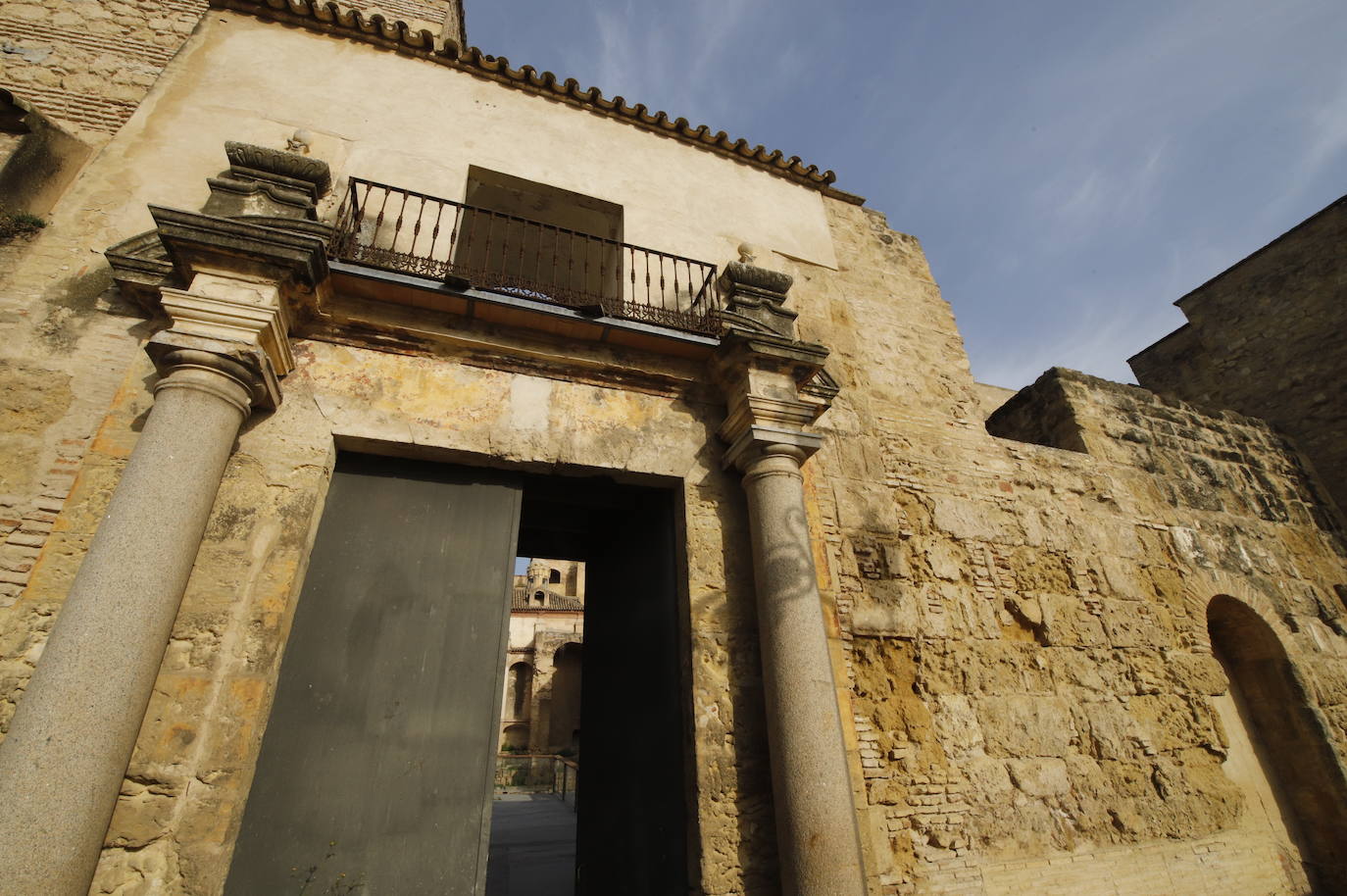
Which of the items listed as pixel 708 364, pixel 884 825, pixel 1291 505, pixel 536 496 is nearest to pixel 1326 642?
pixel 1291 505

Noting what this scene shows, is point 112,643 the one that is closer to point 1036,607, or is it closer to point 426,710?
point 426,710

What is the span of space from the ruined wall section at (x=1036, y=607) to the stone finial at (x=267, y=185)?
3.77 meters

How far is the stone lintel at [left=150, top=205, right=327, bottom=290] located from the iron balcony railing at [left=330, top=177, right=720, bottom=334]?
1.34 feet

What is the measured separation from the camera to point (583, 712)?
4684 mm

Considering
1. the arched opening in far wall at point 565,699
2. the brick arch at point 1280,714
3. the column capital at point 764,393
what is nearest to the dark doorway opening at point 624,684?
the column capital at point 764,393

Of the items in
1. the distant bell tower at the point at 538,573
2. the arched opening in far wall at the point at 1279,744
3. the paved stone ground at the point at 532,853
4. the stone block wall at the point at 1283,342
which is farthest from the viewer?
the distant bell tower at the point at 538,573

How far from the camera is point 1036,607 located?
4.37 m

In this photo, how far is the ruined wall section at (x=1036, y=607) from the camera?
3617mm

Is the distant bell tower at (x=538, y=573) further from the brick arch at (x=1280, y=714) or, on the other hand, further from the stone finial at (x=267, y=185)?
the stone finial at (x=267, y=185)

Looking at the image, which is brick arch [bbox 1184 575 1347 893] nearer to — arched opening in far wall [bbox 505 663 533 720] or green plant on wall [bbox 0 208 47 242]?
green plant on wall [bbox 0 208 47 242]

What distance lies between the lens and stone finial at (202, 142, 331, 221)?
3.36m

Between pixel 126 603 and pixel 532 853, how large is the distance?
6321 millimetres

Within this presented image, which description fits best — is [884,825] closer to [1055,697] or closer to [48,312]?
[1055,697]

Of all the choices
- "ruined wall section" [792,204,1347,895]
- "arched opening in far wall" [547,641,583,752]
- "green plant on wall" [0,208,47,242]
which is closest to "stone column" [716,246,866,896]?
"ruined wall section" [792,204,1347,895]
